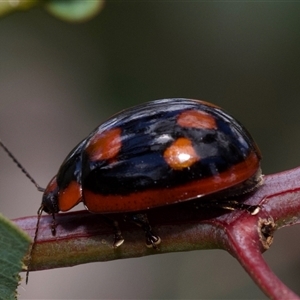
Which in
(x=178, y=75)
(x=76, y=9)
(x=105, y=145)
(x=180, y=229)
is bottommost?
(x=178, y=75)

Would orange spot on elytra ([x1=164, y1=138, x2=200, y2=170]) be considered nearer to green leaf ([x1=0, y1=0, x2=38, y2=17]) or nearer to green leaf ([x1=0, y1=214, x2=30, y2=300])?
green leaf ([x1=0, y1=214, x2=30, y2=300])

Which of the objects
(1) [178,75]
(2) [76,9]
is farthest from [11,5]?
(1) [178,75]

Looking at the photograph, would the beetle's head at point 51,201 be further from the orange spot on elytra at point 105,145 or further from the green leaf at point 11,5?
the green leaf at point 11,5

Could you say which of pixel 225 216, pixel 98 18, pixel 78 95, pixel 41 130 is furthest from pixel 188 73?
pixel 225 216

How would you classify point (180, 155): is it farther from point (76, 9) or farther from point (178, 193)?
point (76, 9)

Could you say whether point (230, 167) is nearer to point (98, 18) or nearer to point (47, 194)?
point (47, 194)

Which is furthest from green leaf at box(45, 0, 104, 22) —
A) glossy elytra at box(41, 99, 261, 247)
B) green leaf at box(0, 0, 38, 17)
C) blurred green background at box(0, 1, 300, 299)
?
blurred green background at box(0, 1, 300, 299)
